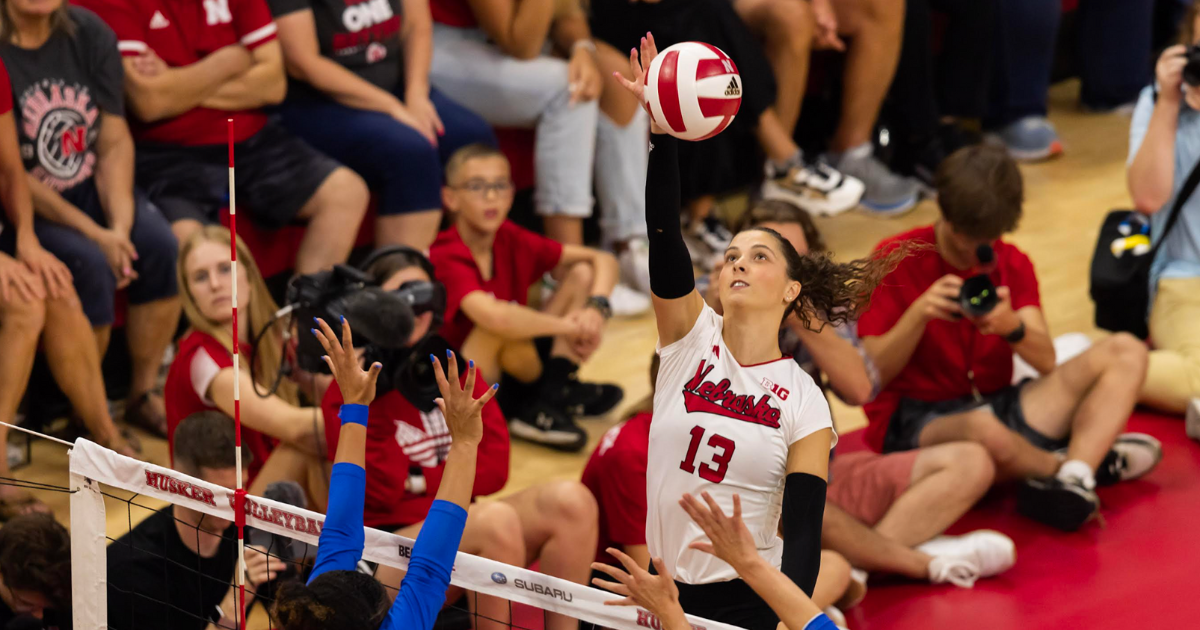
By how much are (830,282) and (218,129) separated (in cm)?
256

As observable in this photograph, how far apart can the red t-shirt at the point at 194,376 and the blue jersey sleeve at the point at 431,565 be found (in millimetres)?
1287

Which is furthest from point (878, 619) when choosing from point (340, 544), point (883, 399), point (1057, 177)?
point (1057, 177)

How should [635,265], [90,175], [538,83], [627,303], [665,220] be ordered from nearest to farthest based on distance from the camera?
[665,220], [90,175], [538,83], [627,303], [635,265]

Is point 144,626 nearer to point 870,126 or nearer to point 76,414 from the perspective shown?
point 76,414

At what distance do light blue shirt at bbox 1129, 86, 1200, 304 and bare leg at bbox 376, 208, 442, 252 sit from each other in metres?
2.47

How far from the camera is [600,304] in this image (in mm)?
4410

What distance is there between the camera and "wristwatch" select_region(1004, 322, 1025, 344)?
3.68 metres

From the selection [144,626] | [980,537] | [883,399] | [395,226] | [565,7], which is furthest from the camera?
[565,7]

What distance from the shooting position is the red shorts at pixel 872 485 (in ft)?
12.0

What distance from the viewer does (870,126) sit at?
6.31 meters

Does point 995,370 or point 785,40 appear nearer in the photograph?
Answer: point 995,370

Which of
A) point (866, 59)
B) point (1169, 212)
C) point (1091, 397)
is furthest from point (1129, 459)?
point (866, 59)

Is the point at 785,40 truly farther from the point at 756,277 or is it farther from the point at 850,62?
the point at 756,277

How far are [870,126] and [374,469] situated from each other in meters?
3.87
